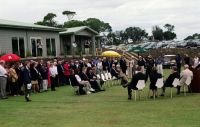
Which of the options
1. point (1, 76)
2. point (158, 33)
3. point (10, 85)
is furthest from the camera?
point (158, 33)

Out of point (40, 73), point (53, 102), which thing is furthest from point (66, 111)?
point (40, 73)

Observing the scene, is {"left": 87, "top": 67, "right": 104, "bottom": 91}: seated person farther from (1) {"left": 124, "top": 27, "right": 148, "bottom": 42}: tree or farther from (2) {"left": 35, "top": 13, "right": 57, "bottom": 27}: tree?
(1) {"left": 124, "top": 27, "right": 148, "bottom": 42}: tree

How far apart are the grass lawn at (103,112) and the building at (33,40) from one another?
15146 millimetres

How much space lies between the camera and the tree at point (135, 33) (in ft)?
352

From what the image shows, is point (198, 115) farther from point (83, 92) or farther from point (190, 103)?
point (83, 92)

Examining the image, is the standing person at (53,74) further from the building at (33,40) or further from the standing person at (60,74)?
the building at (33,40)

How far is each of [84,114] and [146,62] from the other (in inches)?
727

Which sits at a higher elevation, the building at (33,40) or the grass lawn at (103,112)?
the building at (33,40)

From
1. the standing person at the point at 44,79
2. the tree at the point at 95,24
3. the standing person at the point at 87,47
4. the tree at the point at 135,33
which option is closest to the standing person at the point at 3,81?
the standing person at the point at 44,79

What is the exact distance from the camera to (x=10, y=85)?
23.5m

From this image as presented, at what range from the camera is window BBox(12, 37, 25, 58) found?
35.5 meters

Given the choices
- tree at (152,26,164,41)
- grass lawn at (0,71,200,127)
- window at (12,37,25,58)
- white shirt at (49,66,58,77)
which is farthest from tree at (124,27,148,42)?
grass lawn at (0,71,200,127)

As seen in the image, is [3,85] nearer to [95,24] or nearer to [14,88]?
[14,88]

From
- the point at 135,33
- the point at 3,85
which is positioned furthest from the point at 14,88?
the point at 135,33
